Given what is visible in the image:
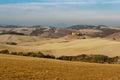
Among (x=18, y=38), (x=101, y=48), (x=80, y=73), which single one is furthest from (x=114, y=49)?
(x=18, y=38)

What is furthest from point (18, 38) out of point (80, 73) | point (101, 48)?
point (80, 73)

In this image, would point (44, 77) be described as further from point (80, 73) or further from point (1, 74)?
point (80, 73)

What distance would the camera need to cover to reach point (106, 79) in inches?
985

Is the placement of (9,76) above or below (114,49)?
above

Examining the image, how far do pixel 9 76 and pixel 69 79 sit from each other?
13.6 ft

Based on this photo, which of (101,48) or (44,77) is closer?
(44,77)

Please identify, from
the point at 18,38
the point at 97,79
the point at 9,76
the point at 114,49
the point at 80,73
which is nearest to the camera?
the point at 9,76

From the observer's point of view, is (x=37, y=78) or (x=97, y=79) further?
(x=97, y=79)

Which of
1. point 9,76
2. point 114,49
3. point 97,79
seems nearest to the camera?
point 9,76

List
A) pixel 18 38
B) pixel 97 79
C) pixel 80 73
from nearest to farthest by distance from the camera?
1. pixel 97 79
2. pixel 80 73
3. pixel 18 38

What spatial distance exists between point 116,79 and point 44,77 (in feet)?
17.3

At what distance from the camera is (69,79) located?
24.3 meters

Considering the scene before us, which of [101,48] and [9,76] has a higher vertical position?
[9,76]

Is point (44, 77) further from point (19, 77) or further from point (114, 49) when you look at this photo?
point (114, 49)
